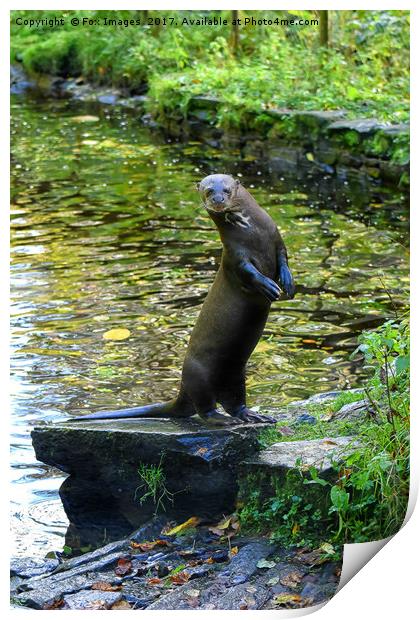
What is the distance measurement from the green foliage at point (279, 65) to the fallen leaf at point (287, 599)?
19.6 feet

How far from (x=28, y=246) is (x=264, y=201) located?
2.21m

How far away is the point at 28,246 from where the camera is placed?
8.68 m

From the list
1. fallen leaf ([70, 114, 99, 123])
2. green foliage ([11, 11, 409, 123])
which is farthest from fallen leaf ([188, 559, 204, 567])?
fallen leaf ([70, 114, 99, 123])

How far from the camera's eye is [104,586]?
12.0 feet

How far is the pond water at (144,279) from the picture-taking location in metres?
5.77

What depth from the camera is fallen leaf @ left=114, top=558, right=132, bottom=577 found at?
3777mm

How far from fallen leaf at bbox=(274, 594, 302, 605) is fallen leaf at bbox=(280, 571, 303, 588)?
0.05 m

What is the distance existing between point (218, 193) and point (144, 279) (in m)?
4.05

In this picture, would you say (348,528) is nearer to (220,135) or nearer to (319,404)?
(319,404)

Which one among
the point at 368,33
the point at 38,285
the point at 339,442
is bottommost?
the point at 38,285

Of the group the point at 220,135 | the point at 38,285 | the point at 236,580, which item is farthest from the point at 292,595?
the point at 220,135

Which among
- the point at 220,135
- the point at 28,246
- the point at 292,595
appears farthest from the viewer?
the point at 220,135

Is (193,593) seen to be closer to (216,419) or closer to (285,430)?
(216,419)

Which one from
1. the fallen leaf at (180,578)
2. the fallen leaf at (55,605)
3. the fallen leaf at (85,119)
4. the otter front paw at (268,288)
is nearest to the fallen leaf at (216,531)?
the fallen leaf at (180,578)
